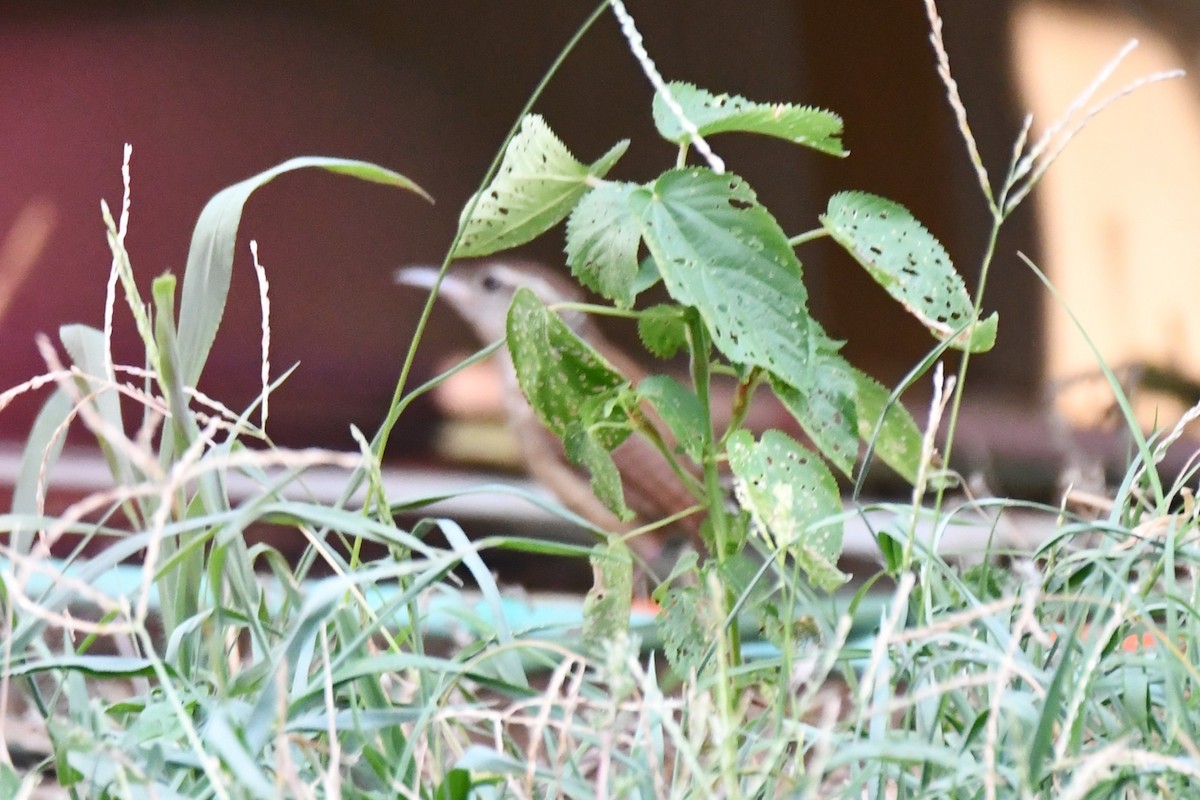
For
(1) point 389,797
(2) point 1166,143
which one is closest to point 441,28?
(2) point 1166,143

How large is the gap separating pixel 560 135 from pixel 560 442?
1.25 ft

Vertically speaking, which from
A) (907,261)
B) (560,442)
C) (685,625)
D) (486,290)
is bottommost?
(560,442)

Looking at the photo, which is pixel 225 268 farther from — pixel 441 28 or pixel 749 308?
pixel 441 28

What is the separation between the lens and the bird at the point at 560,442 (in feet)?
3.48

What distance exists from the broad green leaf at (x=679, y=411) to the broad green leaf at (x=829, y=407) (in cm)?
3

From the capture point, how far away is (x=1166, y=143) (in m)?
1.25

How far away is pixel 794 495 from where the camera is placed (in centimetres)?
31

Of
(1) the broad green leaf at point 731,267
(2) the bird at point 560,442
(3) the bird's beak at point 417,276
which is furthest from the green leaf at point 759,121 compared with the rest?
(3) the bird's beak at point 417,276

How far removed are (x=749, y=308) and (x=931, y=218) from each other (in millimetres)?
995

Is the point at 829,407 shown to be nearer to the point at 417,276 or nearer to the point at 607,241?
the point at 607,241

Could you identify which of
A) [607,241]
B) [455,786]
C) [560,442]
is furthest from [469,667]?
[560,442]

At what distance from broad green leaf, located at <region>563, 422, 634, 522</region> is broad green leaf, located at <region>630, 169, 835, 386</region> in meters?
0.06

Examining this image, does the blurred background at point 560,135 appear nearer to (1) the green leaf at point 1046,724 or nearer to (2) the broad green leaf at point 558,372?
(2) the broad green leaf at point 558,372

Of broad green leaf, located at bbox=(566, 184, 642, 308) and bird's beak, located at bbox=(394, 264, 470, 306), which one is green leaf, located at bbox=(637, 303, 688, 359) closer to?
broad green leaf, located at bbox=(566, 184, 642, 308)
